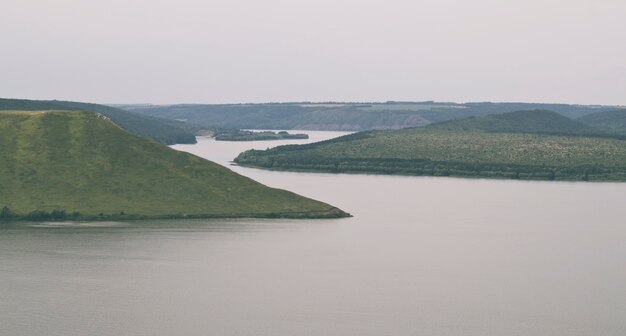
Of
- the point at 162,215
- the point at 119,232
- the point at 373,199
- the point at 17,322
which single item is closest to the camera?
the point at 17,322

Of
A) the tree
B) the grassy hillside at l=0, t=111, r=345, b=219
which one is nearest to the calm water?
the grassy hillside at l=0, t=111, r=345, b=219

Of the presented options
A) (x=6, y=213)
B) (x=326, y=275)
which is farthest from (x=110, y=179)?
(x=326, y=275)

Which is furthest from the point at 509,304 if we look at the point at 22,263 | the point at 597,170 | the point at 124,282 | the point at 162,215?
the point at 597,170

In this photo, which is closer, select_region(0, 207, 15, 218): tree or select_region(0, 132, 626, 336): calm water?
select_region(0, 132, 626, 336): calm water

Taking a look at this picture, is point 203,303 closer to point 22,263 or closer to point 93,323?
point 93,323

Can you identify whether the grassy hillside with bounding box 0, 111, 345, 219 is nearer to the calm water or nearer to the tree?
the tree
